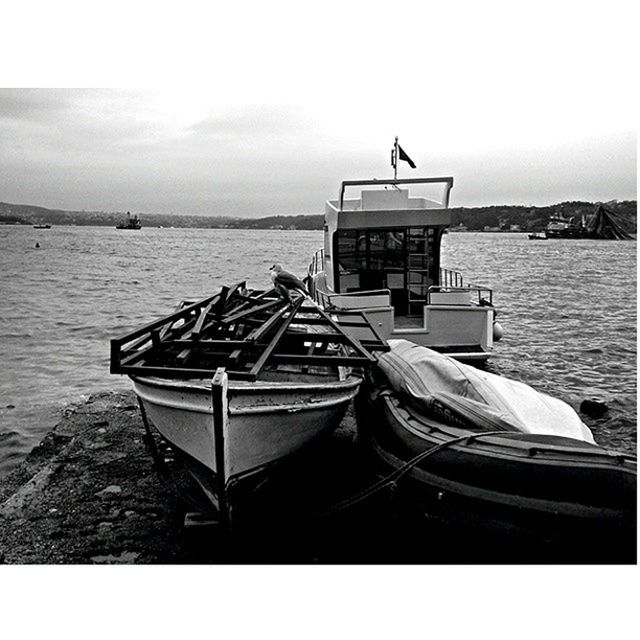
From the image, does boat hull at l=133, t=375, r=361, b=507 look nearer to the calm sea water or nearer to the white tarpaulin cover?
the white tarpaulin cover

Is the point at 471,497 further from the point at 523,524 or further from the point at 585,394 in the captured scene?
the point at 585,394

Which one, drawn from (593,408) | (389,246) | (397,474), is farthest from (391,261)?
(397,474)

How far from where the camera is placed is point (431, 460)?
4.93m

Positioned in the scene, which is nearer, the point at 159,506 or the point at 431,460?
the point at 431,460

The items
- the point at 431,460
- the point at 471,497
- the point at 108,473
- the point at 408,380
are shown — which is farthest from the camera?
the point at 108,473

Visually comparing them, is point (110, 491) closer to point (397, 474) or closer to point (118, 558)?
point (118, 558)

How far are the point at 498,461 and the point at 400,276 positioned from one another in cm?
954

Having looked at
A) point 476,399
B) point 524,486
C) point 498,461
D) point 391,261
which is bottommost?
point 524,486

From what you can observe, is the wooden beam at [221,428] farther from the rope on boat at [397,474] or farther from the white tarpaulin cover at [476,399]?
the white tarpaulin cover at [476,399]

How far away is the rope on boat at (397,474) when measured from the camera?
16.0ft

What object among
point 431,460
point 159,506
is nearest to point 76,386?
point 159,506

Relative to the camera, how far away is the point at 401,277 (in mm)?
13867

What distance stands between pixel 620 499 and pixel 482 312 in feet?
27.4

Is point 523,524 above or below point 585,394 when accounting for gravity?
above
